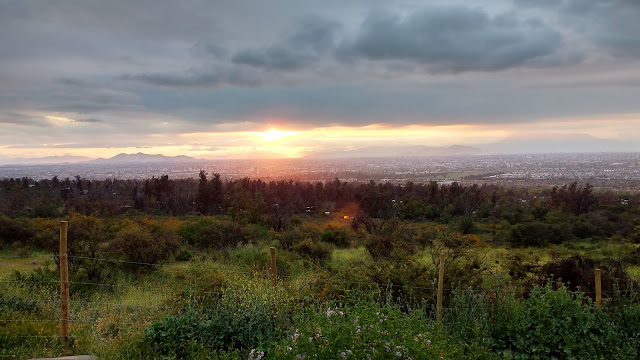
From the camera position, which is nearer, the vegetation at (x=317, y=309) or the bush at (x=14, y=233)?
the vegetation at (x=317, y=309)

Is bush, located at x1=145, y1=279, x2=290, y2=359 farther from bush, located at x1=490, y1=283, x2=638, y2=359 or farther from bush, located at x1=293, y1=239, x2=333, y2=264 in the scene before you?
bush, located at x1=293, y1=239, x2=333, y2=264

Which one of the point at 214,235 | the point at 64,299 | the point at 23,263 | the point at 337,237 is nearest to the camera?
the point at 64,299

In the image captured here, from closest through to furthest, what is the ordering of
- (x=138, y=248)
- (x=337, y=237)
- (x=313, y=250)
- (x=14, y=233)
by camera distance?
1. (x=138, y=248)
2. (x=313, y=250)
3. (x=14, y=233)
4. (x=337, y=237)

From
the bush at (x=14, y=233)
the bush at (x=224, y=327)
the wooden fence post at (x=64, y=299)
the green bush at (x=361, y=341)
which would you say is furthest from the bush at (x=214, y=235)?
the green bush at (x=361, y=341)

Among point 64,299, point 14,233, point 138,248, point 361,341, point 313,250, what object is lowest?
point 313,250

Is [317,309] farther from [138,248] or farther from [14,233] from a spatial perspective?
[14,233]

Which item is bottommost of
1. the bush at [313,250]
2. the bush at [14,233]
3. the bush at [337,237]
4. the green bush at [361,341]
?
the bush at [337,237]

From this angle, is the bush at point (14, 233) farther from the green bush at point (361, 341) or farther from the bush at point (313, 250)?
the green bush at point (361, 341)

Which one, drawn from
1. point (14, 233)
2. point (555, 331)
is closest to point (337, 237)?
point (14, 233)

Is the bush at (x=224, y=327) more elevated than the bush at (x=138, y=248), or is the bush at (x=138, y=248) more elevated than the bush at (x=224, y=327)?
the bush at (x=224, y=327)

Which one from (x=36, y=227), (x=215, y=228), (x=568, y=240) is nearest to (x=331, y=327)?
(x=215, y=228)

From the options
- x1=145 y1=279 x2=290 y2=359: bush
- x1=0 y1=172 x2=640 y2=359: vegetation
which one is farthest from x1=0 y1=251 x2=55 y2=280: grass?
x1=145 y1=279 x2=290 y2=359: bush

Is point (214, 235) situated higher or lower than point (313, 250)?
higher

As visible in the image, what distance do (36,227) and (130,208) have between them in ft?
68.2
